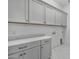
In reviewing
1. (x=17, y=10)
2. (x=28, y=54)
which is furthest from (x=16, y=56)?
(x=17, y=10)

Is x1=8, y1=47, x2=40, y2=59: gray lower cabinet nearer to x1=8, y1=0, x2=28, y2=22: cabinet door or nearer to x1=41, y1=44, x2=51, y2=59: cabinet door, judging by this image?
x1=41, y1=44, x2=51, y2=59: cabinet door

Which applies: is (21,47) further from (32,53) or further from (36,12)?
(36,12)

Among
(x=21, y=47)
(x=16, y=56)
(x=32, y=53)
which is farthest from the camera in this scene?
(x=32, y=53)

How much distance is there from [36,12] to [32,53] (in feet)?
4.16

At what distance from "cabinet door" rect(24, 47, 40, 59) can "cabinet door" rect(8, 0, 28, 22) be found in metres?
0.74

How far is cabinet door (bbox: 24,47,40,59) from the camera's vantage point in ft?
5.57

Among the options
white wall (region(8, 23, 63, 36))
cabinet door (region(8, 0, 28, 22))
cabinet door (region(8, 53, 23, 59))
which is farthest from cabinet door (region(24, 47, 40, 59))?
cabinet door (region(8, 0, 28, 22))

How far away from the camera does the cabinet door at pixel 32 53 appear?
170 cm

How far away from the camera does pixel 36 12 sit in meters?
2.53

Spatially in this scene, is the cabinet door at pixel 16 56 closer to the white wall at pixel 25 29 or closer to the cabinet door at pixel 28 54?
the cabinet door at pixel 28 54

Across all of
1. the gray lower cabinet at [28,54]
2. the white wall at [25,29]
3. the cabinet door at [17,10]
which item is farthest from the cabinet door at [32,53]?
the cabinet door at [17,10]
